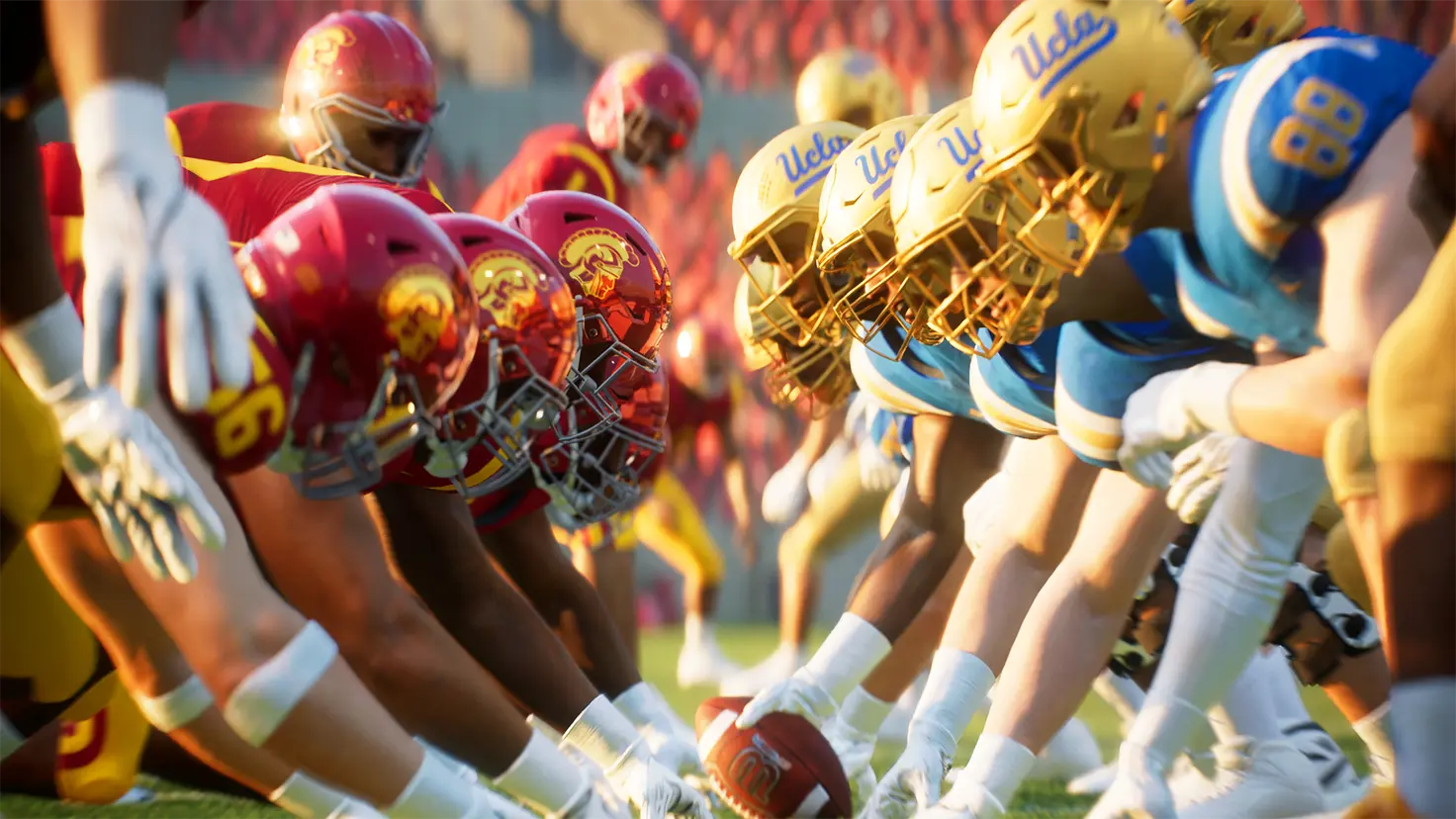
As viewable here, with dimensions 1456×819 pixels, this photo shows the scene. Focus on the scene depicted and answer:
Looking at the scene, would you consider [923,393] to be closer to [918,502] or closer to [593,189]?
[918,502]

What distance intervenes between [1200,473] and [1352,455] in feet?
1.93

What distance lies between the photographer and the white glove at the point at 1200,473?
2.59m

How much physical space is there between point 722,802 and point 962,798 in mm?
1016

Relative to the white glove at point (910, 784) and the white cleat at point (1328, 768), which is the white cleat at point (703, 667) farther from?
the white glove at point (910, 784)

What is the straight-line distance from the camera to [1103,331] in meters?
2.90

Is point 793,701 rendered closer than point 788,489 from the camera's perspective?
Yes

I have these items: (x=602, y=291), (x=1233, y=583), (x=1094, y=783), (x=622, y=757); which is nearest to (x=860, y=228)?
(x=602, y=291)

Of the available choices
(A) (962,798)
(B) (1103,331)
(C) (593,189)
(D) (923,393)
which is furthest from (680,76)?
(A) (962,798)

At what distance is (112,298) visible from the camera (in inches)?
67.6

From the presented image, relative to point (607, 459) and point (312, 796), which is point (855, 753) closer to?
point (607, 459)

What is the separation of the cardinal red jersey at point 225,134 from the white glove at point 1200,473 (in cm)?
175

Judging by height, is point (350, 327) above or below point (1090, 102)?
below

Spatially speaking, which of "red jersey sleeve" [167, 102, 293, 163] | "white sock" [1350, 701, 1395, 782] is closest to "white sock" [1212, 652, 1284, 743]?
"white sock" [1350, 701, 1395, 782]

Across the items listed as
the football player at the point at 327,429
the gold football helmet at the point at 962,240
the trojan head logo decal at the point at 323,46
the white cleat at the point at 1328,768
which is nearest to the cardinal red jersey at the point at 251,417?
the football player at the point at 327,429
